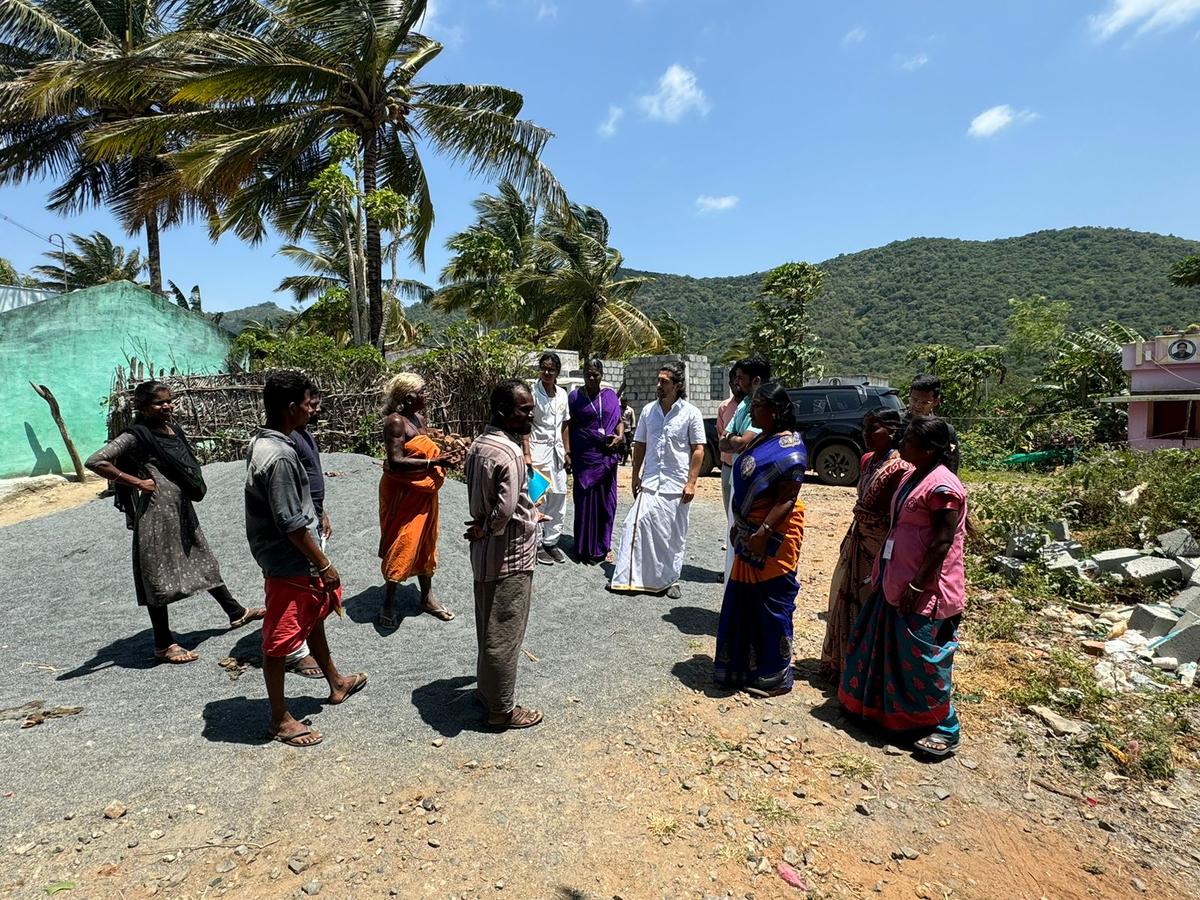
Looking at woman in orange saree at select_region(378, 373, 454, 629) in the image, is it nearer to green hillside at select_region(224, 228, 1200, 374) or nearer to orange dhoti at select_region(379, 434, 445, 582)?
orange dhoti at select_region(379, 434, 445, 582)

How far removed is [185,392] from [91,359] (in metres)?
3.94

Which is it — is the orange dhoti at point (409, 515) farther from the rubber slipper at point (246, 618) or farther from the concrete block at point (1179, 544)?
the concrete block at point (1179, 544)

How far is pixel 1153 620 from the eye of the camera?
4297 millimetres

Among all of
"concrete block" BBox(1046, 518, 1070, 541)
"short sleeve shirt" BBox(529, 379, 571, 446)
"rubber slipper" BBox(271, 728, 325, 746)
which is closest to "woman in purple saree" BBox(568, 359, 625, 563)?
"short sleeve shirt" BBox(529, 379, 571, 446)

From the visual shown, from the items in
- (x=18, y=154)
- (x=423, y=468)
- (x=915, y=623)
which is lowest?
(x=915, y=623)

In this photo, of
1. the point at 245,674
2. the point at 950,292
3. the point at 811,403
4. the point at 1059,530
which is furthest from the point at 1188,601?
the point at 950,292

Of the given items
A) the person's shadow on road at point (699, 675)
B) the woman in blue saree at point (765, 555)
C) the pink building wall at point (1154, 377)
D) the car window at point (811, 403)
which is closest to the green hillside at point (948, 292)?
the pink building wall at point (1154, 377)

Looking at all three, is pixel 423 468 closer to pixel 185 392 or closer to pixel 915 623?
pixel 915 623

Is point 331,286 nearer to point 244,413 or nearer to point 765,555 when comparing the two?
point 244,413

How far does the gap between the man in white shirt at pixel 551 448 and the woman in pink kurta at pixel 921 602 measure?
298 centimetres

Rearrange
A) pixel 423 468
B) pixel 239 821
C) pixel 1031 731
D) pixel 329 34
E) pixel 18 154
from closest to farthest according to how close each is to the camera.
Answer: pixel 239 821
pixel 1031 731
pixel 423 468
pixel 329 34
pixel 18 154

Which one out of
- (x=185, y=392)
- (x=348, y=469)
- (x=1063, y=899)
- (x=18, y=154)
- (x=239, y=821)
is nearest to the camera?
(x=1063, y=899)

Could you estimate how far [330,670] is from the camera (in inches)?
132

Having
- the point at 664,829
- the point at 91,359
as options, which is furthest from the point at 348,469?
the point at 91,359
